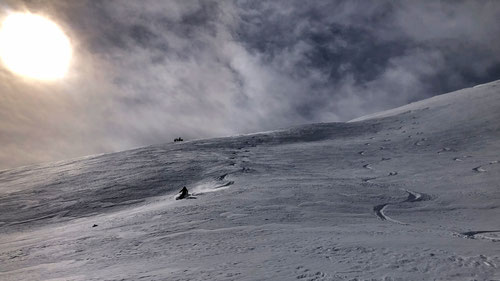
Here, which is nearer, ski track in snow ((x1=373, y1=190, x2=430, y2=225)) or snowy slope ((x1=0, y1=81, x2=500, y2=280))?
snowy slope ((x1=0, y1=81, x2=500, y2=280))

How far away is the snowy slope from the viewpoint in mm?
4172

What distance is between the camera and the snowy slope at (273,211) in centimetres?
417

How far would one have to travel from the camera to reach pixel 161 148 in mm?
18344

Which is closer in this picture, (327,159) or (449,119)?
(327,159)

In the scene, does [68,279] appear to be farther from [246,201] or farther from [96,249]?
[246,201]

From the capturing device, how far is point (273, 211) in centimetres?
703

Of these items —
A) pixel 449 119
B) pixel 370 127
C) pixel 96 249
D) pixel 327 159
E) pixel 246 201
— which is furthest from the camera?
pixel 370 127

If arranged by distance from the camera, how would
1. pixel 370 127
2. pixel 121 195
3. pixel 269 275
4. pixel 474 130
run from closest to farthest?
pixel 269 275
pixel 121 195
pixel 474 130
pixel 370 127

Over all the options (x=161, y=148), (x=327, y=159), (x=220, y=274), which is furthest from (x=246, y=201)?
(x=161, y=148)

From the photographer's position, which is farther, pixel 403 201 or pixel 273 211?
pixel 403 201

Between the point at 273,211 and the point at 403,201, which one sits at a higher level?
the point at 273,211

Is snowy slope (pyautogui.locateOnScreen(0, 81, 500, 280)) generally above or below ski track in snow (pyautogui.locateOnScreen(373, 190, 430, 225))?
above

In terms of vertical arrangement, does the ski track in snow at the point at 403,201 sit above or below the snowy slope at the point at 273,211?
below

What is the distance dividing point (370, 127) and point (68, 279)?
60.5 ft
